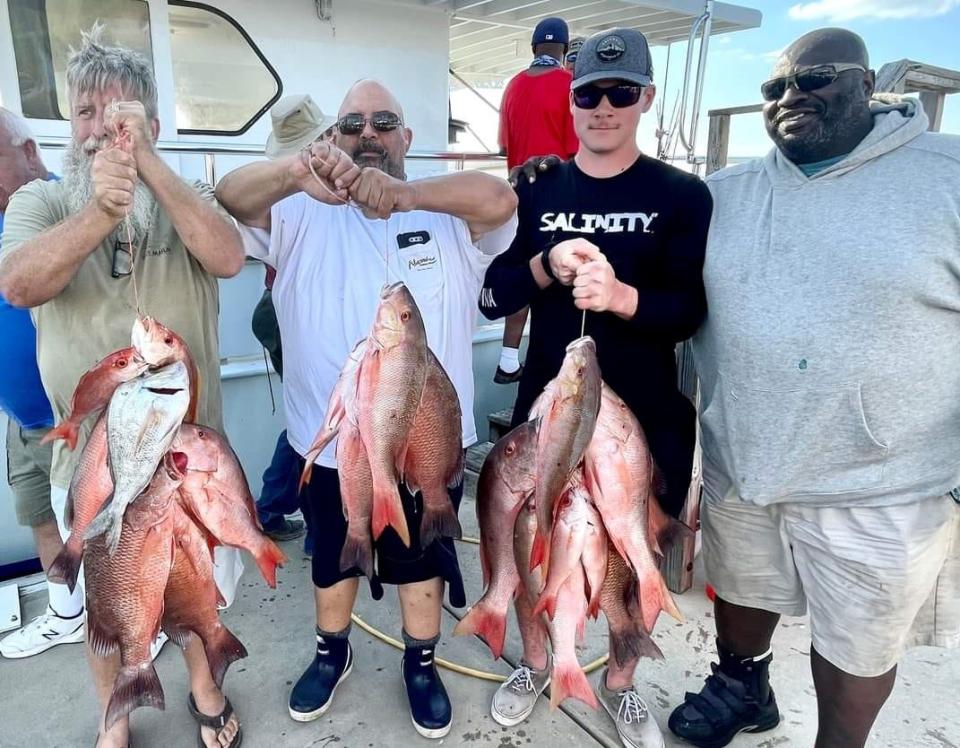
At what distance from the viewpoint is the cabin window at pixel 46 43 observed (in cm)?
442

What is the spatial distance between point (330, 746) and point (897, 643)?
196 cm

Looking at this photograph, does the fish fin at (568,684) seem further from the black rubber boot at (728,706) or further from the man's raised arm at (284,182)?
the man's raised arm at (284,182)

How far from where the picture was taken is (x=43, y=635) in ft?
9.65

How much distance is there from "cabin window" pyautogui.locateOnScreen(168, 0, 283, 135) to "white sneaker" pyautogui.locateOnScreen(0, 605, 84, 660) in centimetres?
370

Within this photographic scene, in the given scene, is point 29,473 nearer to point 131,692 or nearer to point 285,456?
point 285,456

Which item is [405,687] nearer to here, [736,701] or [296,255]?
[736,701]

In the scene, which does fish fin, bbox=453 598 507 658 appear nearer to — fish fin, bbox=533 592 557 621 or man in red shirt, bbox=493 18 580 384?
fish fin, bbox=533 592 557 621

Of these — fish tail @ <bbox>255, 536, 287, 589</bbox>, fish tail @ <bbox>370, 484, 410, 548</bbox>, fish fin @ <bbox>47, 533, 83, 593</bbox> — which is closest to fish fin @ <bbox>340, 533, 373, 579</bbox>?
fish tail @ <bbox>370, 484, 410, 548</bbox>

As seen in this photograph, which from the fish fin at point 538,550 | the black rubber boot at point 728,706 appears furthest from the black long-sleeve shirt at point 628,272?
the black rubber boot at point 728,706

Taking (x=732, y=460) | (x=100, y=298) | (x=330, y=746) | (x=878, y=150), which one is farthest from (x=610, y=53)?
(x=330, y=746)

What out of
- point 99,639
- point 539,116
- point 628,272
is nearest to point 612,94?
point 628,272

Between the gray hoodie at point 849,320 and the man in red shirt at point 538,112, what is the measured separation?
3069mm

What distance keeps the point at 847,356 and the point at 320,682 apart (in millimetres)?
2215

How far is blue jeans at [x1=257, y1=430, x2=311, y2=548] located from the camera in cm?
385
